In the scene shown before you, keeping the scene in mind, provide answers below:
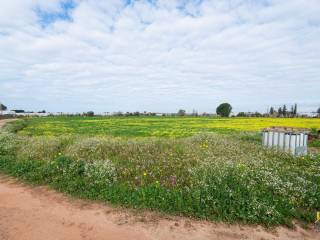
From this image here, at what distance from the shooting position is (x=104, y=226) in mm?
4770

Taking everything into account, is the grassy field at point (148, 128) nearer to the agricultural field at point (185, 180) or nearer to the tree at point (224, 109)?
the agricultural field at point (185, 180)

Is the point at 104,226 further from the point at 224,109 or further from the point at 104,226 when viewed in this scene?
the point at 224,109

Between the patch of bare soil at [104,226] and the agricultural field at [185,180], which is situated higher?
the agricultural field at [185,180]

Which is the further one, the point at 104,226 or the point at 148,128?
the point at 148,128

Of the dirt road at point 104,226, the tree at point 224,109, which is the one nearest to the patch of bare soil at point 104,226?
the dirt road at point 104,226

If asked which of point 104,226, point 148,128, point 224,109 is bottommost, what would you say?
point 104,226

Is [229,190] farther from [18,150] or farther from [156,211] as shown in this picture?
[18,150]

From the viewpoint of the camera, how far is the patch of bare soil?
445cm

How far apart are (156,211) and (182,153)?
176 inches

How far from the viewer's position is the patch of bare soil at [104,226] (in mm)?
4453

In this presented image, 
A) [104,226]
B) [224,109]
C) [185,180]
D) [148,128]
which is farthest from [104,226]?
[224,109]

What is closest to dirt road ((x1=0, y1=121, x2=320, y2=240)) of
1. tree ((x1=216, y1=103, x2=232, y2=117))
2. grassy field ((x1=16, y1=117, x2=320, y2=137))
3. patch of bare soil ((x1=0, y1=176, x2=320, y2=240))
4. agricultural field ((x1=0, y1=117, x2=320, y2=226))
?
patch of bare soil ((x1=0, y1=176, x2=320, y2=240))

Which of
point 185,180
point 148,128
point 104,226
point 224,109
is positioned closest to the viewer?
point 104,226

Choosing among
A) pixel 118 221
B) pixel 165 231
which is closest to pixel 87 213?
pixel 118 221
